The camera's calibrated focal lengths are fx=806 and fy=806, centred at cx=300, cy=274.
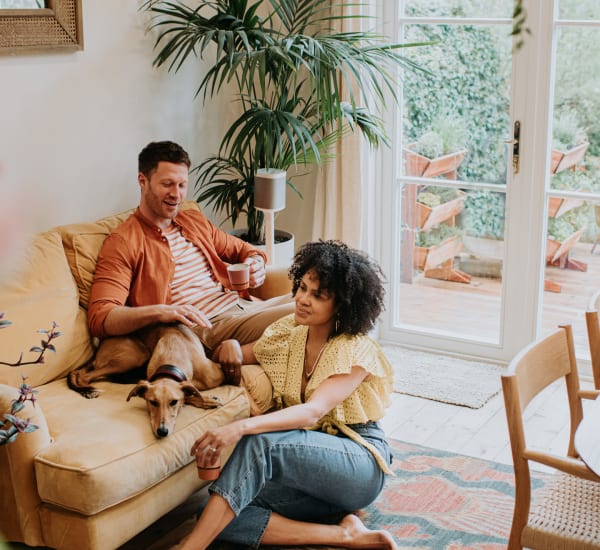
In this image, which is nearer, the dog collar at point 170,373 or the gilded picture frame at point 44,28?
the dog collar at point 170,373

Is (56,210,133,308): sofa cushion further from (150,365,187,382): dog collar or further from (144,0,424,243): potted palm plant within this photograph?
(144,0,424,243): potted palm plant

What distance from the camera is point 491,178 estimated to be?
377 centimetres

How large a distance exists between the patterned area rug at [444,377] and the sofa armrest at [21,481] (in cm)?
184

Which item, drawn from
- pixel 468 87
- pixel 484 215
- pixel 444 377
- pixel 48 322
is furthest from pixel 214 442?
pixel 468 87

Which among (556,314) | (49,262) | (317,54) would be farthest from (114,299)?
(556,314)

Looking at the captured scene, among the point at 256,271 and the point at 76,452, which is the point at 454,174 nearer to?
the point at 256,271

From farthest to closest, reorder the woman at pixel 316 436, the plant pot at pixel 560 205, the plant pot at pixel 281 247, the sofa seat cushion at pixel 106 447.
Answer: the plant pot at pixel 560 205, the plant pot at pixel 281 247, the woman at pixel 316 436, the sofa seat cushion at pixel 106 447

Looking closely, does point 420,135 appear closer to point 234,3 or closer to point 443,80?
point 443,80

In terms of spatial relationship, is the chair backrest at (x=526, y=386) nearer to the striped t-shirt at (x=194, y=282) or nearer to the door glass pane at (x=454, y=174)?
the striped t-shirt at (x=194, y=282)

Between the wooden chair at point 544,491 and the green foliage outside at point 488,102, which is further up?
the green foliage outside at point 488,102

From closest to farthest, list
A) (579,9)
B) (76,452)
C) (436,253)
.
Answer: (76,452) < (579,9) < (436,253)

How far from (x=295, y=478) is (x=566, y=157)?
2.09 meters

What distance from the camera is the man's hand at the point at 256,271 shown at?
9.94ft

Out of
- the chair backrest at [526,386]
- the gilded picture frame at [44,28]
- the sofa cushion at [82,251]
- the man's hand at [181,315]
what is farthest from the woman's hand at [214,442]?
the gilded picture frame at [44,28]
